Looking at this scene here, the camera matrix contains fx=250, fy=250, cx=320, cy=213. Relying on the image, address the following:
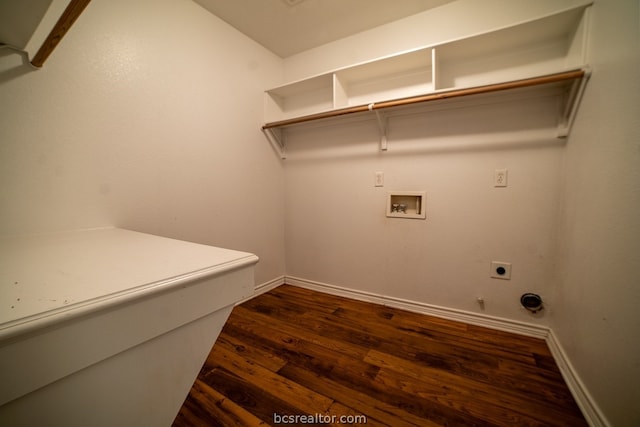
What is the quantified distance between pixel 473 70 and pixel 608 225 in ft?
3.74

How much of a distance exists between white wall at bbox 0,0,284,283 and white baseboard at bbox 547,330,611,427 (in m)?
1.97

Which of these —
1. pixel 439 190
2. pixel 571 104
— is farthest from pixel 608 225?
pixel 439 190

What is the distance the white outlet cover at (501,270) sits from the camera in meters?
1.57

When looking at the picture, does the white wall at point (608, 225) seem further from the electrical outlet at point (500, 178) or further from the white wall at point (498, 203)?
the electrical outlet at point (500, 178)

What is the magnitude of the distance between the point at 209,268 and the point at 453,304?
67.6 inches

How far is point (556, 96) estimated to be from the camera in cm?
139

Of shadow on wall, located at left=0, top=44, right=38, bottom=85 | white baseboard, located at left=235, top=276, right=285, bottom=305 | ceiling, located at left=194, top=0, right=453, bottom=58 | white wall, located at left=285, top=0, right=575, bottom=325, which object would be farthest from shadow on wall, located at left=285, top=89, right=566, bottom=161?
shadow on wall, located at left=0, top=44, right=38, bottom=85

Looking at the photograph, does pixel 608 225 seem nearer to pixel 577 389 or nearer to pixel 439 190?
pixel 577 389

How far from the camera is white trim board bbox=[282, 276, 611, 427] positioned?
98 centimetres

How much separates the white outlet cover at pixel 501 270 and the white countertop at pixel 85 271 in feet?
5.22

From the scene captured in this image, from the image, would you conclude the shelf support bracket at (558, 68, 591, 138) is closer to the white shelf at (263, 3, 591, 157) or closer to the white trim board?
the white shelf at (263, 3, 591, 157)

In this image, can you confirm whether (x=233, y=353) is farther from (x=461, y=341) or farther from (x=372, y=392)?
(x=461, y=341)

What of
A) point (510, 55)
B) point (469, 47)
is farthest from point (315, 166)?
point (510, 55)

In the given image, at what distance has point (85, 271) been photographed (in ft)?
2.00
